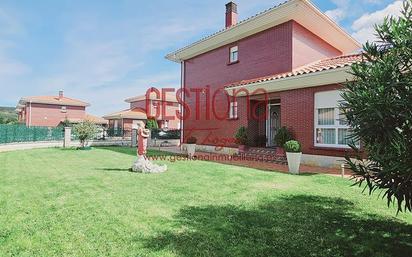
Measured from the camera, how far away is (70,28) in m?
16.9

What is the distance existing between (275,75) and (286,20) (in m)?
2.79

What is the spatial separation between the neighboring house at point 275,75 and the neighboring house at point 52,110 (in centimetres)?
2984

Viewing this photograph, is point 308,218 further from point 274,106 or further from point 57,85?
point 57,85

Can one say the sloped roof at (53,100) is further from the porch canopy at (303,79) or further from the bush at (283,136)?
the bush at (283,136)

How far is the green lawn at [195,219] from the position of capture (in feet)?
12.6

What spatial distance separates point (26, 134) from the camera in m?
24.0

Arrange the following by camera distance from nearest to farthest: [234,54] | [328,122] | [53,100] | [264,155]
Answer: [328,122], [264,155], [234,54], [53,100]

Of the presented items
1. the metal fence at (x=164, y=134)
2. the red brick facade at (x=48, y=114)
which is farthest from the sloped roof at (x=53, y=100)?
the metal fence at (x=164, y=134)

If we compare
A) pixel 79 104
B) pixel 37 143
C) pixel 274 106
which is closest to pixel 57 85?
pixel 79 104

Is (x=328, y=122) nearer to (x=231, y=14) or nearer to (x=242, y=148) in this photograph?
(x=242, y=148)

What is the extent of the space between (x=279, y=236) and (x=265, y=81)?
944cm

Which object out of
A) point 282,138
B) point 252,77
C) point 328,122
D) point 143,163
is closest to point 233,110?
point 252,77

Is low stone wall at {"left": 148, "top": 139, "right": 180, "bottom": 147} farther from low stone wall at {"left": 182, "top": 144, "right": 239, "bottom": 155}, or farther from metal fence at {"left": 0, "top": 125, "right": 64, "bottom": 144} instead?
metal fence at {"left": 0, "top": 125, "right": 64, "bottom": 144}

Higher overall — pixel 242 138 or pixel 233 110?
pixel 233 110
